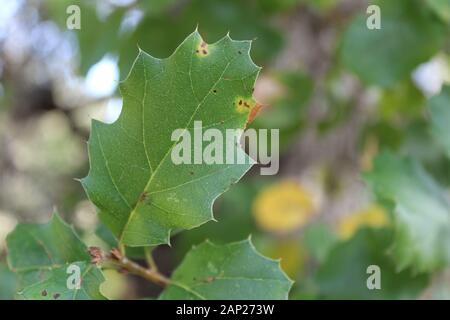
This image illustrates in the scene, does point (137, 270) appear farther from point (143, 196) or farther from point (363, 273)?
point (363, 273)

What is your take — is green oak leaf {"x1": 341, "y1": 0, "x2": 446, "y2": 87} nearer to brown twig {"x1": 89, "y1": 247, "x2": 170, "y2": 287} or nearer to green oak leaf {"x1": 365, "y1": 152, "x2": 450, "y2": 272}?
green oak leaf {"x1": 365, "y1": 152, "x2": 450, "y2": 272}

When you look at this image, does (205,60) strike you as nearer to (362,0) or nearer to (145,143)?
(145,143)

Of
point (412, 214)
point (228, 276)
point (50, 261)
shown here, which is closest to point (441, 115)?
point (412, 214)

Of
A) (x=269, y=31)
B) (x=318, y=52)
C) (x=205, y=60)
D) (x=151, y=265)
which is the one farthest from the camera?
(x=318, y=52)

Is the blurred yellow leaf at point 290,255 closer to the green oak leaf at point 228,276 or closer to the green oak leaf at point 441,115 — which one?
the green oak leaf at point 441,115

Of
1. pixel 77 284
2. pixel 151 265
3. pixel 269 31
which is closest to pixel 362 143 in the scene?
pixel 269 31

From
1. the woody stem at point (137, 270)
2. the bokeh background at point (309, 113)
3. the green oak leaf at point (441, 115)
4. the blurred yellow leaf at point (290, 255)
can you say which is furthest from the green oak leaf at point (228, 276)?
the blurred yellow leaf at point (290, 255)
